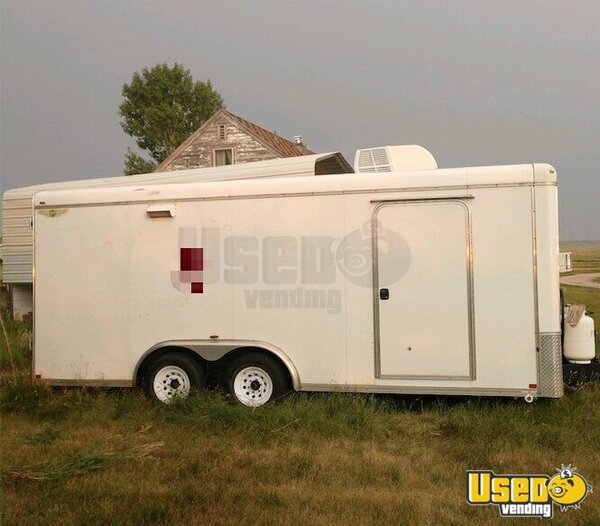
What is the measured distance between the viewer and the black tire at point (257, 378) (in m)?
5.62

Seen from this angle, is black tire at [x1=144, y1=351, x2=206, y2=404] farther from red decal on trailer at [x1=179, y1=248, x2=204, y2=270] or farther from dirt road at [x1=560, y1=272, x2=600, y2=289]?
dirt road at [x1=560, y1=272, x2=600, y2=289]

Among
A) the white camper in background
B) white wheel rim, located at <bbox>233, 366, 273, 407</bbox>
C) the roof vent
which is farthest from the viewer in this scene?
the roof vent

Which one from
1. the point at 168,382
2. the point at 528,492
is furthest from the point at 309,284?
the point at 528,492

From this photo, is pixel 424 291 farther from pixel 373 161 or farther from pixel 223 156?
pixel 223 156

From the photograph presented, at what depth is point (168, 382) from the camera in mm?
5922

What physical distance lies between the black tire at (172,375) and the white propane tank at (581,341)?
153 inches

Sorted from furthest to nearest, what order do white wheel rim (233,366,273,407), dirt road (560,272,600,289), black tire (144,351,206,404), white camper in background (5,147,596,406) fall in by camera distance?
dirt road (560,272,600,289)
black tire (144,351,206,404)
white wheel rim (233,366,273,407)
white camper in background (5,147,596,406)

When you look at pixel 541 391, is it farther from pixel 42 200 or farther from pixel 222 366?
pixel 42 200

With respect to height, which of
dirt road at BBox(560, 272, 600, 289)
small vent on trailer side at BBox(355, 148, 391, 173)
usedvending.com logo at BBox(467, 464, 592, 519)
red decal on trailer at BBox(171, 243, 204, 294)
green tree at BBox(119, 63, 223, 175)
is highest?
green tree at BBox(119, 63, 223, 175)

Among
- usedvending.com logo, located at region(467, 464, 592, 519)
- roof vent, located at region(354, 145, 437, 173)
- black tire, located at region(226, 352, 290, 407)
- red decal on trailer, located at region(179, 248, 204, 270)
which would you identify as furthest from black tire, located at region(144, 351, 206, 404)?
usedvending.com logo, located at region(467, 464, 592, 519)

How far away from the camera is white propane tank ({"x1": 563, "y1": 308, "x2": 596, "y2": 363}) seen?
213 inches

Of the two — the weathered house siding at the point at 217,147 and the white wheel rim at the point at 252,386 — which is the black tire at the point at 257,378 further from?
the weathered house siding at the point at 217,147

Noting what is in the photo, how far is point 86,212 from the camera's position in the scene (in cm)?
609
